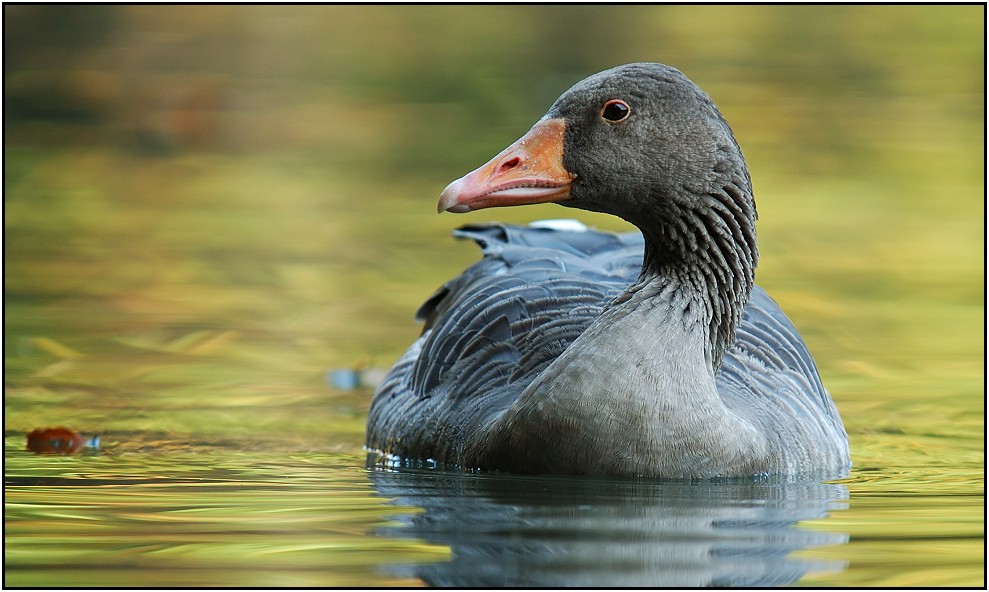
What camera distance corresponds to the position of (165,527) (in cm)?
→ 613

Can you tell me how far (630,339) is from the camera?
725cm

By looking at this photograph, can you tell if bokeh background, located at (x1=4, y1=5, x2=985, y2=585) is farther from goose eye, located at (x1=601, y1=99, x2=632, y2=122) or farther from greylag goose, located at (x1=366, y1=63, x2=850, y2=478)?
goose eye, located at (x1=601, y1=99, x2=632, y2=122)

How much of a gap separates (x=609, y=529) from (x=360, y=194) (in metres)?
10.2

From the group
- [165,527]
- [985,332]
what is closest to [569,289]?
[165,527]

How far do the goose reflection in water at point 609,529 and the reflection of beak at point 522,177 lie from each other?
138 centimetres

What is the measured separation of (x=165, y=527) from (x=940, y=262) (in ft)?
30.9

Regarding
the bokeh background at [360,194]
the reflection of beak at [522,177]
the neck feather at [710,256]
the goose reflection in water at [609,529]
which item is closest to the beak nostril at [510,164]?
the reflection of beak at [522,177]

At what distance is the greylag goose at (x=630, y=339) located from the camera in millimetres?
7117

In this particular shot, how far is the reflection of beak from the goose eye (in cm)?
23

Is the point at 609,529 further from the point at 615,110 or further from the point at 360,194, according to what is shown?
the point at 360,194

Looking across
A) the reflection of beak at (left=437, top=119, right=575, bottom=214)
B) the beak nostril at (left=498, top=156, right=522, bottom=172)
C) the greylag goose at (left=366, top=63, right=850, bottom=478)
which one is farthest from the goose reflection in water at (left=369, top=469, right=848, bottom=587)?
the beak nostril at (left=498, top=156, right=522, bottom=172)

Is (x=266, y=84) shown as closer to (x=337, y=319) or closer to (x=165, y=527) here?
(x=337, y=319)

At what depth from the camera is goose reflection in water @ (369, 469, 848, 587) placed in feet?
17.4

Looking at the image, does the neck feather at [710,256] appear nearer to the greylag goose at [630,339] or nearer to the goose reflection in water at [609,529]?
the greylag goose at [630,339]
